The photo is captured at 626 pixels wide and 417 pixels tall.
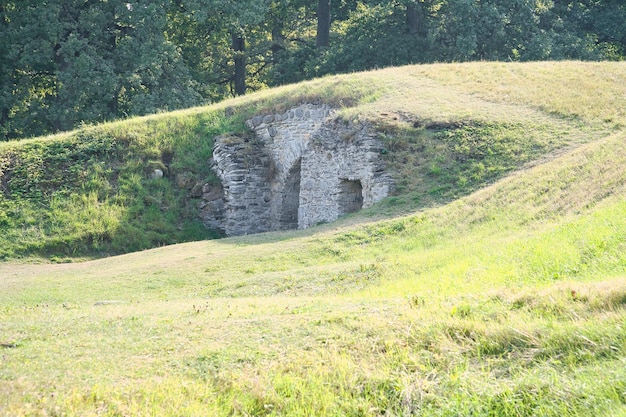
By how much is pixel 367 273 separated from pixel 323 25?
25267mm

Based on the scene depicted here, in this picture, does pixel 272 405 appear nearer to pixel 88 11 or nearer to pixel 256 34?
pixel 88 11

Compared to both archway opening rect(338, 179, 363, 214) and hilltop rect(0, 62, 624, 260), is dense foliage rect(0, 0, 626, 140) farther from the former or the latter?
archway opening rect(338, 179, 363, 214)

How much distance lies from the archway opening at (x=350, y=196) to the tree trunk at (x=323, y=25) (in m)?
16.7

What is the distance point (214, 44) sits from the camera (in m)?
34.6

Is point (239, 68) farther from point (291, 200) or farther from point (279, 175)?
point (291, 200)

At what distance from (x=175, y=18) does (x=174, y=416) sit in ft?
101

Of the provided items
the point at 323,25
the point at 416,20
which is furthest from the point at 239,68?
the point at 416,20

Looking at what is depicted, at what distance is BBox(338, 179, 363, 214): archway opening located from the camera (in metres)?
19.0

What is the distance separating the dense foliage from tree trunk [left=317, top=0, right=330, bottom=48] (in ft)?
0.16

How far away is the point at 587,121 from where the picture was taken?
60.0 ft

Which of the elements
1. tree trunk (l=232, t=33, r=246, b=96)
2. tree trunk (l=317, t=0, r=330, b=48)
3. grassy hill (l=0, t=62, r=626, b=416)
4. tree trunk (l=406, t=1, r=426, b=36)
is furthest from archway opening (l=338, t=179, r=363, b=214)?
tree trunk (l=232, t=33, r=246, b=96)

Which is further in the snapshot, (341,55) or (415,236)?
(341,55)

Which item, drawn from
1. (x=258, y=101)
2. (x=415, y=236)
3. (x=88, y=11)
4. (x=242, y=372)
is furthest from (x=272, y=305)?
(x=88, y=11)

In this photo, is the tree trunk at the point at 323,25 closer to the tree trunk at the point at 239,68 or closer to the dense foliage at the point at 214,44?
the dense foliage at the point at 214,44
